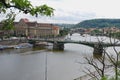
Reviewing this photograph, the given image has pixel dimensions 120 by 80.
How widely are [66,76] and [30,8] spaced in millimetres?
15921

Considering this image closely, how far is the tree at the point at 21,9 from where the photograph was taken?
246cm

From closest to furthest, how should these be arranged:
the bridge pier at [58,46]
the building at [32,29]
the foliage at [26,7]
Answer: the foliage at [26,7] < the bridge pier at [58,46] < the building at [32,29]

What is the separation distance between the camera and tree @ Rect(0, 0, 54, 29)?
8.06 feet

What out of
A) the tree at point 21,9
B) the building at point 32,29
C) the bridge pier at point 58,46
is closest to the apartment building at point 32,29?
the building at point 32,29

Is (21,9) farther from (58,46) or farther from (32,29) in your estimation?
(32,29)

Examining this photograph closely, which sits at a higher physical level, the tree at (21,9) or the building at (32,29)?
the tree at (21,9)

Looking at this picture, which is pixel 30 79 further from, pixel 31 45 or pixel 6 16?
pixel 31 45

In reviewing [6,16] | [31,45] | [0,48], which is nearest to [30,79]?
[6,16]

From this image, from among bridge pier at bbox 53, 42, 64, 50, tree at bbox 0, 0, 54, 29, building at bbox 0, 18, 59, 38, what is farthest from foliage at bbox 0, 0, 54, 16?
building at bbox 0, 18, 59, 38

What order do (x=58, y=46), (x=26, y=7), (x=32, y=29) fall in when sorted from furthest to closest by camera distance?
(x=32, y=29) < (x=58, y=46) < (x=26, y=7)

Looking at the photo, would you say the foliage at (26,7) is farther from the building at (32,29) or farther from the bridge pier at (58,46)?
the building at (32,29)

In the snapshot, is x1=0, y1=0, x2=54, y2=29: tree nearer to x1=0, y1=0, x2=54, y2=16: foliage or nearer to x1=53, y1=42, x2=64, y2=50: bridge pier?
x1=0, y1=0, x2=54, y2=16: foliage

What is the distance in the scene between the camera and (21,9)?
2535mm

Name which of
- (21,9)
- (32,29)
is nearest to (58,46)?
(32,29)
